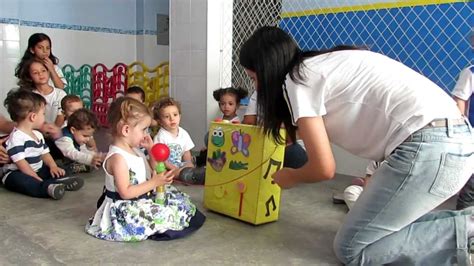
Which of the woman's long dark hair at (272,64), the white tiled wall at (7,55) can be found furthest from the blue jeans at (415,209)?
the white tiled wall at (7,55)

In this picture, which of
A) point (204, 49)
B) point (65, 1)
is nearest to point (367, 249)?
point (204, 49)

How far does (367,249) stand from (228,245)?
425 mm

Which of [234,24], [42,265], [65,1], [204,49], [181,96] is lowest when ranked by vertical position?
[42,265]

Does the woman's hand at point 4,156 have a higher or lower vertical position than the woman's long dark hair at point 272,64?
lower

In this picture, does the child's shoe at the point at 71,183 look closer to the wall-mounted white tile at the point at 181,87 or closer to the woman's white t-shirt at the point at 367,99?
→ the wall-mounted white tile at the point at 181,87

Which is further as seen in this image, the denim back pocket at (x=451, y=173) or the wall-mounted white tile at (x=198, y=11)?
the wall-mounted white tile at (x=198, y=11)

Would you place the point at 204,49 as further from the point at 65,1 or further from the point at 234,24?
the point at 65,1

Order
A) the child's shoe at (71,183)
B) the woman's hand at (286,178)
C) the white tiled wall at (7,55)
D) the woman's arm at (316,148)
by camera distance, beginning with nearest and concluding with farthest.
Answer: the woman's arm at (316,148)
the woman's hand at (286,178)
the child's shoe at (71,183)
the white tiled wall at (7,55)

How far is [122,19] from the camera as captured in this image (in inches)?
181

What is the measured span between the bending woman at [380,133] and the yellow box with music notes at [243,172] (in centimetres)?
31

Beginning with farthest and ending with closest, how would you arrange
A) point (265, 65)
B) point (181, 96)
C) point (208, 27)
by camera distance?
point (181, 96) → point (208, 27) → point (265, 65)

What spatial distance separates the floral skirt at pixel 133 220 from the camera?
146cm

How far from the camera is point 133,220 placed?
4.83 ft

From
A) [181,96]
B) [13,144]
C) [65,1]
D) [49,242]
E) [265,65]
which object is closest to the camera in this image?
[265,65]
